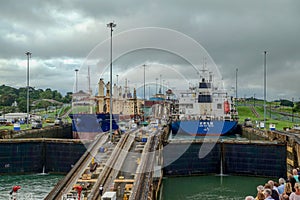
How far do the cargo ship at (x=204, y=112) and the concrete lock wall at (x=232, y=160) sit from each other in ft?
94.5

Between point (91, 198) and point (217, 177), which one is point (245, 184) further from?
point (91, 198)

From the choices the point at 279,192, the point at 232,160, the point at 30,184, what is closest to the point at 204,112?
the point at 232,160

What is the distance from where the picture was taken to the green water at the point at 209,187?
22922mm

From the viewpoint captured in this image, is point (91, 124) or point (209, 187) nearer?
point (209, 187)

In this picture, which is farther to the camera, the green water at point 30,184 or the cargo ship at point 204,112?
the cargo ship at point 204,112

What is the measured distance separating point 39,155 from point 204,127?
33.6 meters

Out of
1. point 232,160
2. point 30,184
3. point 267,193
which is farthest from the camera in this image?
point 232,160

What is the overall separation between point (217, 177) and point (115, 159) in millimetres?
9220

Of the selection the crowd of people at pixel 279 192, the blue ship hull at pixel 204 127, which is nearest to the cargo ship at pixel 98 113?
the blue ship hull at pixel 204 127

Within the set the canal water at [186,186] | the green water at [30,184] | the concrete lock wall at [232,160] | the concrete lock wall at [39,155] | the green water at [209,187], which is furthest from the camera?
the concrete lock wall at [39,155]

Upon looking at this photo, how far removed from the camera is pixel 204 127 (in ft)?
189

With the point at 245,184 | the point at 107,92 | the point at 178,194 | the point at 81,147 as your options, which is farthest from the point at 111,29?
the point at 107,92

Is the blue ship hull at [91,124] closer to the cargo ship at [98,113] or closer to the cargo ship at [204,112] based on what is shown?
the cargo ship at [98,113]

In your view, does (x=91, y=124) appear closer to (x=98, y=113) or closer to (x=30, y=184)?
(x=98, y=113)
